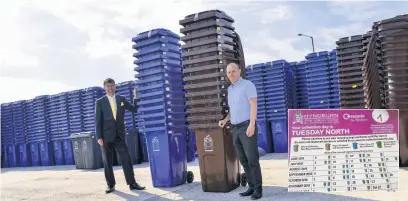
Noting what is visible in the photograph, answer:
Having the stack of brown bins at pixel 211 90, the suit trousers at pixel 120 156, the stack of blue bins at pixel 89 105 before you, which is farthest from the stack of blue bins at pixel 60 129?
the stack of brown bins at pixel 211 90

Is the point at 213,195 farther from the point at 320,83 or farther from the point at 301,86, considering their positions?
the point at 301,86

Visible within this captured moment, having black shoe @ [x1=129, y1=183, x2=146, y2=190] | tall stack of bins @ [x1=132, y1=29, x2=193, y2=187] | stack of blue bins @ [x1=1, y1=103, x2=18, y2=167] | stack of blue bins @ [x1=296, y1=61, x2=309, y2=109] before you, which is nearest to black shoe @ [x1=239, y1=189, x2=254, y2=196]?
tall stack of bins @ [x1=132, y1=29, x2=193, y2=187]

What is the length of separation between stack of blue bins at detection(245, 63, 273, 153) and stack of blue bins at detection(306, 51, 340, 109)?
4.12 ft

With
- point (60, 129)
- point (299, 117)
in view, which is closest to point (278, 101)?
point (299, 117)

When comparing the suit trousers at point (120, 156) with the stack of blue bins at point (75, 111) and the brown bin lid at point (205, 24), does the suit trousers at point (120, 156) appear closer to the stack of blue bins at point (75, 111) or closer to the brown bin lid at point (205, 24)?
the brown bin lid at point (205, 24)

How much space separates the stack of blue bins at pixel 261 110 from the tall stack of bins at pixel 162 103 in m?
4.90

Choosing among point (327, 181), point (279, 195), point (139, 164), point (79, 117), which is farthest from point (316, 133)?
point (79, 117)

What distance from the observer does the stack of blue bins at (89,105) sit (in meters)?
12.9

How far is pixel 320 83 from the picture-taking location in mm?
10586

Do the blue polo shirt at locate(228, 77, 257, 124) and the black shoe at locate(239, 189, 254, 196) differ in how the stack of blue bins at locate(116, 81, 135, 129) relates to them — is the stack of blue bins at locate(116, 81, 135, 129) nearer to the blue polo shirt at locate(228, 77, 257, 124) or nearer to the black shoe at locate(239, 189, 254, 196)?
the black shoe at locate(239, 189, 254, 196)

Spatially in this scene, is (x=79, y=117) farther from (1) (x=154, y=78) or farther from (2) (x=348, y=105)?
(2) (x=348, y=105)

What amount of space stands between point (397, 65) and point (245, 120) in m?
3.22

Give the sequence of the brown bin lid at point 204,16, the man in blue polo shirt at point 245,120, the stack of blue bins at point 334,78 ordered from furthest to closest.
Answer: the stack of blue bins at point 334,78 → the brown bin lid at point 204,16 → the man in blue polo shirt at point 245,120

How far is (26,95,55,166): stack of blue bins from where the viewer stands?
561 inches
